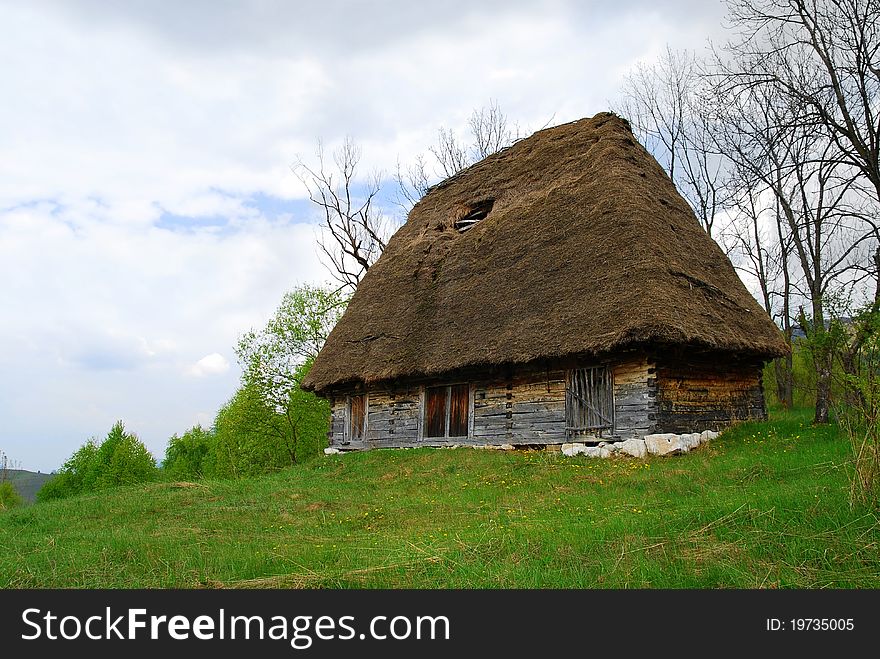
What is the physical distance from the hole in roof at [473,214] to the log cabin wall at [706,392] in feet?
29.0

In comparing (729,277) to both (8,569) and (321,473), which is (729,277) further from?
(8,569)

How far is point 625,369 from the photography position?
13438 mm

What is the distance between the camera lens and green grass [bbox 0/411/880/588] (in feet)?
18.0

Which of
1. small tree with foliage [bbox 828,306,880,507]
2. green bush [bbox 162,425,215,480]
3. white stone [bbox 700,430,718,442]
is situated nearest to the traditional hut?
white stone [bbox 700,430,718,442]

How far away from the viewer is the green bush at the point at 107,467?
38781 millimetres

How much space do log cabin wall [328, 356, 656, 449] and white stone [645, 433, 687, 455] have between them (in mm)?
190

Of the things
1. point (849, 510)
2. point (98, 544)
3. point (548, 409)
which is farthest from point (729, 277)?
point (98, 544)

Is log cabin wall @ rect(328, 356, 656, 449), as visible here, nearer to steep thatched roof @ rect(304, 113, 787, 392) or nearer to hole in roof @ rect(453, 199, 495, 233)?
steep thatched roof @ rect(304, 113, 787, 392)

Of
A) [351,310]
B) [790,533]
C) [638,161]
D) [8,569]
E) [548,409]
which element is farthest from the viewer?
[351,310]

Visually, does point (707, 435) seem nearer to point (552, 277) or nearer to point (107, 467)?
point (552, 277)

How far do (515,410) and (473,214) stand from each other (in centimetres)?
800

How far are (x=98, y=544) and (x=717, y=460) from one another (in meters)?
9.37

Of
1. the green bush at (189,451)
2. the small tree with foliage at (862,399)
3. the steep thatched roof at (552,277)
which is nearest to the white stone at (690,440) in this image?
the steep thatched roof at (552,277)

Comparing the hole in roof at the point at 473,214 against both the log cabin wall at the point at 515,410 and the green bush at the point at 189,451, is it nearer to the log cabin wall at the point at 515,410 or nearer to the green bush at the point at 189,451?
the log cabin wall at the point at 515,410
